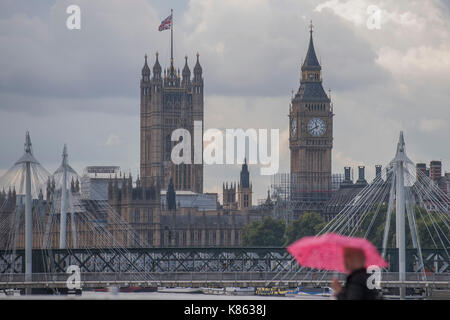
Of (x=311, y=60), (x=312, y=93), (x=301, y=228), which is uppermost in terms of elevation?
(x=311, y=60)

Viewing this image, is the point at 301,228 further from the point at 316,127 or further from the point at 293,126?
the point at 293,126

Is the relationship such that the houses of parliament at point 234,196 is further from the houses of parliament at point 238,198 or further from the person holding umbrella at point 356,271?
the person holding umbrella at point 356,271

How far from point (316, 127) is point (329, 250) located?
6407 inches

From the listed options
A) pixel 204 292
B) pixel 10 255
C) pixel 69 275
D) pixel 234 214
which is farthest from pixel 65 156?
pixel 234 214

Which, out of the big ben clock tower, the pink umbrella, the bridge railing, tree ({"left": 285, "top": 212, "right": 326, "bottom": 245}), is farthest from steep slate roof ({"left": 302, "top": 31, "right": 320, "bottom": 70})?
the pink umbrella

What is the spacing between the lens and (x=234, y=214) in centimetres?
17488

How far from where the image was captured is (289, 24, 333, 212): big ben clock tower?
178125 millimetres

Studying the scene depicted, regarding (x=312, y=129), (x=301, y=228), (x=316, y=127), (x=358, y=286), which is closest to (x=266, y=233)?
(x=301, y=228)

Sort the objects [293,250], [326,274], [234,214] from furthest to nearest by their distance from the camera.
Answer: [234,214] < [326,274] < [293,250]

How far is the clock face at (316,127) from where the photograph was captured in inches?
7047

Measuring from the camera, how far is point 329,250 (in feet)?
56.2

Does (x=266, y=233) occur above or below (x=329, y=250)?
below
